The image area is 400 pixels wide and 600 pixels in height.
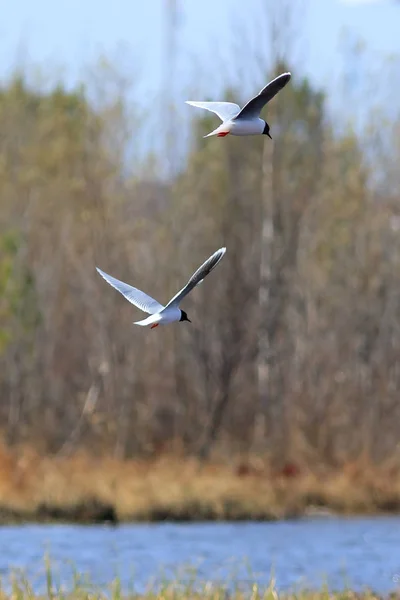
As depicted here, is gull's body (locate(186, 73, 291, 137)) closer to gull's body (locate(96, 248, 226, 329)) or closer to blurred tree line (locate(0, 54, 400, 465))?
gull's body (locate(96, 248, 226, 329))

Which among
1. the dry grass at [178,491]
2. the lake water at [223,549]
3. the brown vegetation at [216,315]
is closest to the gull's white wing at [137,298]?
the lake water at [223,549]

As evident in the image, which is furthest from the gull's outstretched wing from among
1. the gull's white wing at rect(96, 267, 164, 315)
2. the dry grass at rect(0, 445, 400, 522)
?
the dry grass at rect(0, 445, 400, 522)

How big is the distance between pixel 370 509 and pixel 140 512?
12.6 ft

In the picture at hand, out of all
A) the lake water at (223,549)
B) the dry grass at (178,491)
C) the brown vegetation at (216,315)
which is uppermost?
the brown vegetation at (216,315)

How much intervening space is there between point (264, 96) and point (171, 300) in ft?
2.66

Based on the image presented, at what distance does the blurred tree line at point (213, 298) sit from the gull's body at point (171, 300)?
19.4 meters

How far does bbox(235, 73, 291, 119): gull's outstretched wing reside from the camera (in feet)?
17.7

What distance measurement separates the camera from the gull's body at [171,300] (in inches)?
212

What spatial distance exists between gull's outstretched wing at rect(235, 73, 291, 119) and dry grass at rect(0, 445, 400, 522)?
17.4 metres

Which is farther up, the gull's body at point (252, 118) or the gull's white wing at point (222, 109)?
the gull's white wing at point (222, 109)

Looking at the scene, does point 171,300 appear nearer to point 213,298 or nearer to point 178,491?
point 178,491

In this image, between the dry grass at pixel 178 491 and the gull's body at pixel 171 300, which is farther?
the dry grass at pixel 178 491

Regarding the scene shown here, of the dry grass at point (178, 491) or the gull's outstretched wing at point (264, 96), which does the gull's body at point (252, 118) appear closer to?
the gull's outstretched wing at point (264, 96)

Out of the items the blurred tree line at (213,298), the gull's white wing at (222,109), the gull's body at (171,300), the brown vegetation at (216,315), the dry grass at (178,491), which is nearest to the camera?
the gull's body at (171,300)
